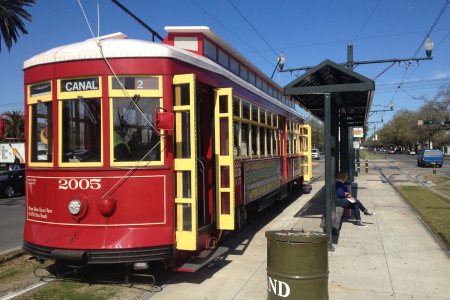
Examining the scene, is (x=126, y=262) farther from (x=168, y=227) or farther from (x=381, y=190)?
(x=381, y=190)

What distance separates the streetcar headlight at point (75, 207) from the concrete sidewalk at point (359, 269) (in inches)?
51.9

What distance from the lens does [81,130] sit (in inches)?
220

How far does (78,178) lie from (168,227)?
121 centimetres

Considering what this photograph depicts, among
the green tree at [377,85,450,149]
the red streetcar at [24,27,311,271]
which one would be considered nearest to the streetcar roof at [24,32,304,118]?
the red streetcar at [24,27,311,271]

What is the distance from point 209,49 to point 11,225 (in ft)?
24.1

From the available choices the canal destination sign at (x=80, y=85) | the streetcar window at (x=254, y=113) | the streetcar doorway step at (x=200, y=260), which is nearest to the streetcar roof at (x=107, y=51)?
the canal destination sign at (x=80, y=85)

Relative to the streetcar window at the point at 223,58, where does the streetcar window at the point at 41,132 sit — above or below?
below

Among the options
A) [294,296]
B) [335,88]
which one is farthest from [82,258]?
[335,88]

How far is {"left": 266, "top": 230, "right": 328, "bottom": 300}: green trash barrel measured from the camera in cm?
412

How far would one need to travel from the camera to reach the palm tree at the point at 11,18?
21703 millimetres

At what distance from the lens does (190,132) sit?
5.60 meters

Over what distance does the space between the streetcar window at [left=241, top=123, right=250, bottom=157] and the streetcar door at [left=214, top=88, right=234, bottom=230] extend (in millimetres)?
1324

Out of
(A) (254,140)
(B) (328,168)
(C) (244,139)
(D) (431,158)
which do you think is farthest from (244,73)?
(D) (431,158)

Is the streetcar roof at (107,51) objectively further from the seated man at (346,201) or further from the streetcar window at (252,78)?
the seated man at (346,201)
